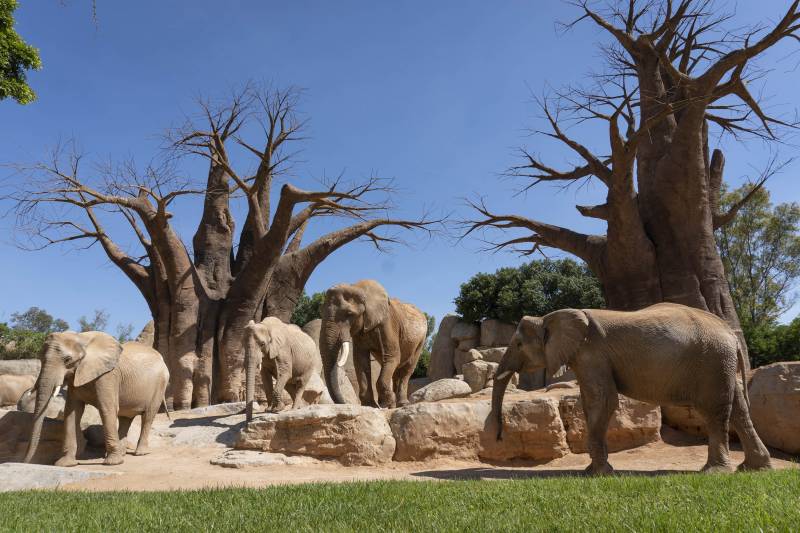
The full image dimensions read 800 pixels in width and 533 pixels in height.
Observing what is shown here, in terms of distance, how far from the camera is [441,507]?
4293 millimetres

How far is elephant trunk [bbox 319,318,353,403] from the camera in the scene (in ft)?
39.6

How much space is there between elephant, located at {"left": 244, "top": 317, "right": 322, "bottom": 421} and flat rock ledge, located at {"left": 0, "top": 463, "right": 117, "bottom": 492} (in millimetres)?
2863

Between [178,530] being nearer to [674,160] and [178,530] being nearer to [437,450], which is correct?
[437,450]

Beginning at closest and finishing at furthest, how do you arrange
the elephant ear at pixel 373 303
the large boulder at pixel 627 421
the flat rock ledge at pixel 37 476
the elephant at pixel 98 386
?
the flat rock ledge at pixel 37 476 → the elephant at pixel 98 386 → the large boulder at pixel 627 421 → the elephant ear at pixel 373 303

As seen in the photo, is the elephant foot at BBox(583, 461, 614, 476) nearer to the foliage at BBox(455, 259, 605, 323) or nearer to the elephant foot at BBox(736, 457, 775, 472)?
the elephant foot at BBox(736, 457, 775, 472)

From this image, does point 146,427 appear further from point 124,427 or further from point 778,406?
→ point 778,406

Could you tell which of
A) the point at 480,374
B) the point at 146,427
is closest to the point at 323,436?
the point at 146,427

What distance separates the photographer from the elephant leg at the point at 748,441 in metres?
7.12

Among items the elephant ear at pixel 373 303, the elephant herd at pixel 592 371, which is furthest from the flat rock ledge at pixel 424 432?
the elephant ear at pixel 373 303

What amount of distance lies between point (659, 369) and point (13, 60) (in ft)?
44.2

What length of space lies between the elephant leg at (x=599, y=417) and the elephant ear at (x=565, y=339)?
0.44 m

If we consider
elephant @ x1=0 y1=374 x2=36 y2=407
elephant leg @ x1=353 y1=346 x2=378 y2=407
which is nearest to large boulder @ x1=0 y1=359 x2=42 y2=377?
elephant @ x1=0 y1=374 x2=36 y2=407

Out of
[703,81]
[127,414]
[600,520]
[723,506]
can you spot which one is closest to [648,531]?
[600,520]

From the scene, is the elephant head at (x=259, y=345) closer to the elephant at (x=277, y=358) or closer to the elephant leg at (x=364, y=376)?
the elephant at (x=277, y=358)
